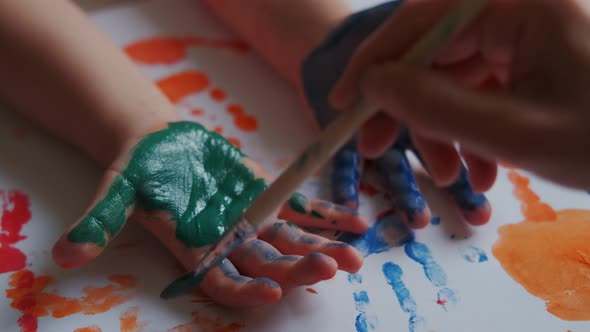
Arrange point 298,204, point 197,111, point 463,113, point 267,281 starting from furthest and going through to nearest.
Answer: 1. point 197,111
2. point 298,204
3. point 267,281
4. point 463,113

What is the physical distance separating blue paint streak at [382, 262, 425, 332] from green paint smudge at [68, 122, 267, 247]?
0.58 feet

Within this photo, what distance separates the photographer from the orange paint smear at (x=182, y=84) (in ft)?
2.86

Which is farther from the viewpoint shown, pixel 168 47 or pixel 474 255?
pixel 168 47

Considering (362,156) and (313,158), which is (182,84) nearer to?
(362,156)

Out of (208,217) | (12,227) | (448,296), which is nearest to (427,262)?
(448,296)

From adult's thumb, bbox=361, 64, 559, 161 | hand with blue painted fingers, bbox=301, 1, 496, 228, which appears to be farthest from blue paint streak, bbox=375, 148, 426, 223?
adult's thumb, bbox=361, 64, 559, 161

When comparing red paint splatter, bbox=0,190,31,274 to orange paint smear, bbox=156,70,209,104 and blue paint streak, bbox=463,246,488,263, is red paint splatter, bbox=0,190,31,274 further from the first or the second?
blue paint streak, bbox=463,246,488,263

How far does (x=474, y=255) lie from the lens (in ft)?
2.32

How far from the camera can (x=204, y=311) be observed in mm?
619

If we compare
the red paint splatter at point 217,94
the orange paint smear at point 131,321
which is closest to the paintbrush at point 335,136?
the orange paint smear at point 131,321

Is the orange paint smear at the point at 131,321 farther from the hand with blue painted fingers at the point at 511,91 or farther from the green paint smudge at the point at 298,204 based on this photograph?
the hand with blue painted fingers at the point at 511,91

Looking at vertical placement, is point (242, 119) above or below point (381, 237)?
above

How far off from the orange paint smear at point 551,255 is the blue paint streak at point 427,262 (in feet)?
0.26

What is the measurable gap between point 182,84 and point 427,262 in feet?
1.46
